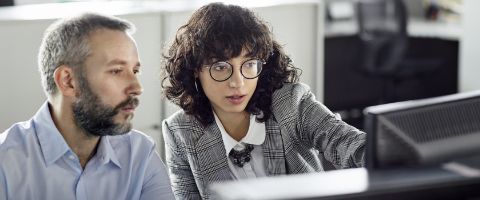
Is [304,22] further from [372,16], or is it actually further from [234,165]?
[372,16]

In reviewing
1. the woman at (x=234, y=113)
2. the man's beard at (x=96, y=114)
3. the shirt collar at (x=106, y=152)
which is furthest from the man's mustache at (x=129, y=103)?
the woman at (x=234, y=113)

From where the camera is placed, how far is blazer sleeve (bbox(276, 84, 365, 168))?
1.86 metres

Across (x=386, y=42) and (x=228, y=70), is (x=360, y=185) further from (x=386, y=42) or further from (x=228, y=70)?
(x=386, y=42)

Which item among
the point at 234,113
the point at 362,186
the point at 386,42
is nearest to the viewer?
the point at 362,186

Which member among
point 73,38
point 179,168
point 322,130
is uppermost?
point 73,38

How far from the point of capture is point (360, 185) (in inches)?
38.3

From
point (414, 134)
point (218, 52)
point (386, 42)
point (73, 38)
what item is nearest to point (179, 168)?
point (218, 52)

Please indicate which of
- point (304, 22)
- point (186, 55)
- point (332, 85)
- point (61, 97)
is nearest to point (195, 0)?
point (304, 22)

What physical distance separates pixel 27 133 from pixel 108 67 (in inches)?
9.2

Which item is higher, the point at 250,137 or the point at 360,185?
the point at 360,185

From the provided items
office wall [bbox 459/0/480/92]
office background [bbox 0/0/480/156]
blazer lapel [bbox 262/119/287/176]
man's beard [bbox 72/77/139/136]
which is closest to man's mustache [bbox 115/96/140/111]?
man's beard [bbox 72/77/139/136]

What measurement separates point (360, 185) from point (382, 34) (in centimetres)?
480

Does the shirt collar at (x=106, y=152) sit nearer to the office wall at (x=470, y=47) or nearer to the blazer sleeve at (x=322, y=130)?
the blazer sleeve at (x=322, y=130)

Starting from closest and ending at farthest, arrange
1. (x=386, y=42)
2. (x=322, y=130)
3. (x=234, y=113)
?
1. (x=322, y=130)
2. (x=234, y=113)
3. (x=386, y=42)
